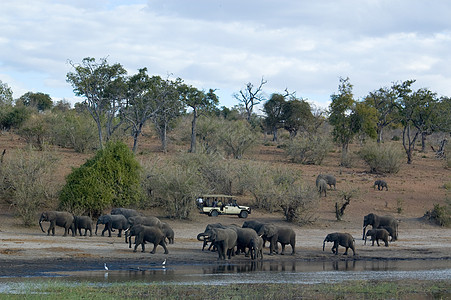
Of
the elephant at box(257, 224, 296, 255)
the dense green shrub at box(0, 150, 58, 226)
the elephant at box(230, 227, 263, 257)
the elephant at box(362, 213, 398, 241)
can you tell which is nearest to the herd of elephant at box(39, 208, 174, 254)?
the dense green shrub at box(0, 150, 58, 226)

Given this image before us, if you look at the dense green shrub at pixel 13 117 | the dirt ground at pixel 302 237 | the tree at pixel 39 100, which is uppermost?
the tree at pixel 39 100

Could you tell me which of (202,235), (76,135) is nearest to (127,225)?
(202,235)

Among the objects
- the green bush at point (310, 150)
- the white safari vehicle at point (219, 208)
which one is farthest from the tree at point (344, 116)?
the white safari vehicle at point (219, 208)

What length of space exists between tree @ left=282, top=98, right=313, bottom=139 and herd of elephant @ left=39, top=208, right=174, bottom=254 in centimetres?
4186

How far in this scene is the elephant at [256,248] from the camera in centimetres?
2326

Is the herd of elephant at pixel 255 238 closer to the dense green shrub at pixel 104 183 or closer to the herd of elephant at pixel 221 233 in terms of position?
the herd of elephant at pixel 221 233

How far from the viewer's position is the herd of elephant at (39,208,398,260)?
75.3ft

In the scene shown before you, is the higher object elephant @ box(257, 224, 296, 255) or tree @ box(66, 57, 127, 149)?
tree @ box(66, 57, 127, 149)

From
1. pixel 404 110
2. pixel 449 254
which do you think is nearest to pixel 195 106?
pixel 404 110

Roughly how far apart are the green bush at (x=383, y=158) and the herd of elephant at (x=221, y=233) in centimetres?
2200

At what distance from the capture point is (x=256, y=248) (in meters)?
23.3

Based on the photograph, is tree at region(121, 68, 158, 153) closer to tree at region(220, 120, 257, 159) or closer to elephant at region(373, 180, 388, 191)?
tree at region(220, 120, 257, 159)

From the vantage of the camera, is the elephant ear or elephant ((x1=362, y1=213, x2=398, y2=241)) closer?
the elephant ear

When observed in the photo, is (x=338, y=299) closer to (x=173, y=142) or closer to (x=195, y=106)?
(x=195, y=106)
